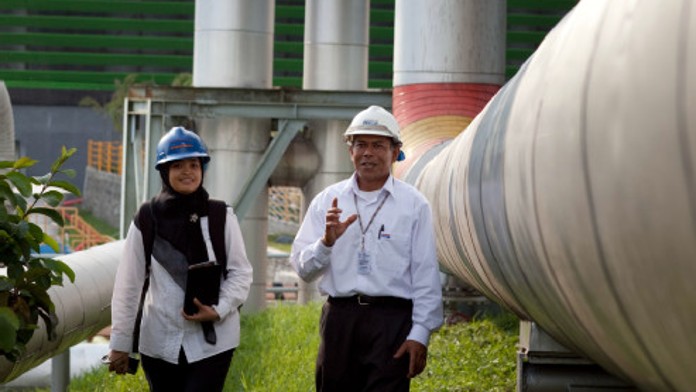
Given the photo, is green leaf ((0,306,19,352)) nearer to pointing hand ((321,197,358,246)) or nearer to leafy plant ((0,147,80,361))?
leafy plant ((0,147,80,361))

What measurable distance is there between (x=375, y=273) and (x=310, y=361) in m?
6.61

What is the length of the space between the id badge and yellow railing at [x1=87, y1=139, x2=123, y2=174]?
1970 inches

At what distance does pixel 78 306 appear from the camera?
352 inches

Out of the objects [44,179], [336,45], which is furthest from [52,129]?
[44,179]

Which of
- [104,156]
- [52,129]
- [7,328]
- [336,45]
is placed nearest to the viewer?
[7,328]

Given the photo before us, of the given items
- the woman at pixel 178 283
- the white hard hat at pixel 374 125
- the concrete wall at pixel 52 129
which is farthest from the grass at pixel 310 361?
the concrete wall at pixel 52 129

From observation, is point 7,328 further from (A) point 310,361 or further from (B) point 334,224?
(A) point 310,361

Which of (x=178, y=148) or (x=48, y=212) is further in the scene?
(x=178, y=148)

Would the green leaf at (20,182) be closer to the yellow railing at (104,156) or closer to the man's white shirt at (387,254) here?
the man's white shirt at (387,254)

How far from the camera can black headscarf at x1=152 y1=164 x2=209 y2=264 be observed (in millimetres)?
6301

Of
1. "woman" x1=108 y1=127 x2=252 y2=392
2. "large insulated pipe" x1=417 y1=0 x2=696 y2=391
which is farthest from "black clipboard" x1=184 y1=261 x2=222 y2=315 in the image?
"large insulated pipe" x1=417 y1=0 x2=696 y2=391

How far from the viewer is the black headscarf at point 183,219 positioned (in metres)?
6.30

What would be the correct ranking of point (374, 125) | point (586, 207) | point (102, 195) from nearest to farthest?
point (586, 207)
point (374, 125)
point (102, 195)

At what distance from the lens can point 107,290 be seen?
970 cm
